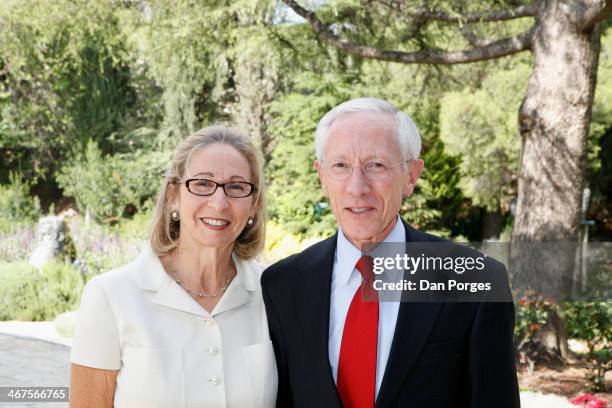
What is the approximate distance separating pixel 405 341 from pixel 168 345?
832 millimetres

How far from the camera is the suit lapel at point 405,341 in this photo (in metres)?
2.11

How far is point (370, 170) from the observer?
2305mm

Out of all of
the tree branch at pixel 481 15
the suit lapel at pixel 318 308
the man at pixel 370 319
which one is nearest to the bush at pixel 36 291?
the tree branch at pixel 481 15

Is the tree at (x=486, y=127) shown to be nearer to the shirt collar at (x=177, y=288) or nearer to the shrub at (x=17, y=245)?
the shrub at (x=17, y=245)

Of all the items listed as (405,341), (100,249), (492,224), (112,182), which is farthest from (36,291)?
(492,224)

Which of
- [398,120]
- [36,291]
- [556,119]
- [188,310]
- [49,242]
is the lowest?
[36,291]

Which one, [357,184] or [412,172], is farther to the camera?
[412,172]

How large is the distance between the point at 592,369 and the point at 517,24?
996 cm

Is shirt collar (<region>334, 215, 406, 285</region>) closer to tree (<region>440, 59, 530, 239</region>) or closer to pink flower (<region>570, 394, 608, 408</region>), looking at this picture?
pink flower (<region>570, 394, 608, 408</region>)

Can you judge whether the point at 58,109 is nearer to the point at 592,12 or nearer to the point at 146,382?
the point at 592,12

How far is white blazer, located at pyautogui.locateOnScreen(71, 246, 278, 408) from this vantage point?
2.43 m

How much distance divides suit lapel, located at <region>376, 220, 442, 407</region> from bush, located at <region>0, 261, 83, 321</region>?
822cm

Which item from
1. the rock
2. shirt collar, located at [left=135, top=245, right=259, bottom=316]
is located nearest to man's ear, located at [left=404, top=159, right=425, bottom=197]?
shirt collar, located at [left=135, top=245, right=259, bottom=316]

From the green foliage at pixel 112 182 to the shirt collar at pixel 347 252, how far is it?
14734 mm
